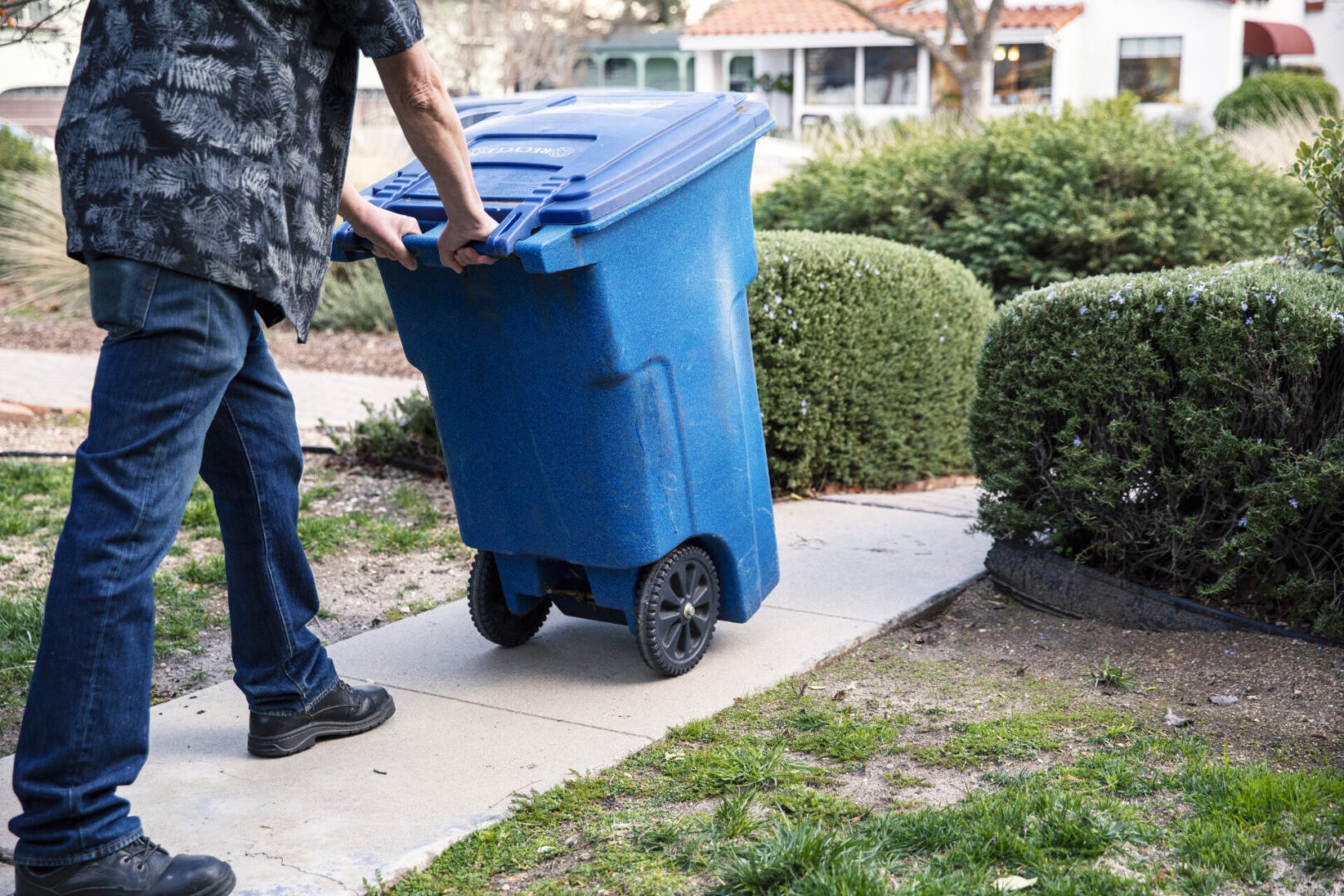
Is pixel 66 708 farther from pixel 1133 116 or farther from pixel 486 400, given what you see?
pixel 1133 116

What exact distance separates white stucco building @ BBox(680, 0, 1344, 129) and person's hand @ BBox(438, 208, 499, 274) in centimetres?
2610

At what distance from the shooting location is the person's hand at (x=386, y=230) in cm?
278

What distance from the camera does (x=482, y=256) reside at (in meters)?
2.67

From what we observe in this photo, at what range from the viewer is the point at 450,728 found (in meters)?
2.94

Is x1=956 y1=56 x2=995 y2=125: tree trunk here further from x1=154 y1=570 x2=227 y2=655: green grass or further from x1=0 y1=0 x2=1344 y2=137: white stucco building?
x1=154 y1=570 x2=227 y2=655: green grass

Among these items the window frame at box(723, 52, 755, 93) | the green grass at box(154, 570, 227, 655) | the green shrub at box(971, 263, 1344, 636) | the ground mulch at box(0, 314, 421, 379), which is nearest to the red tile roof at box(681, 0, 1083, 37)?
the window frame at box(723, 52, 755, 93)

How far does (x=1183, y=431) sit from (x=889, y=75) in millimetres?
29803

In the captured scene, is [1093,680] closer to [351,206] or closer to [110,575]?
[351,206]

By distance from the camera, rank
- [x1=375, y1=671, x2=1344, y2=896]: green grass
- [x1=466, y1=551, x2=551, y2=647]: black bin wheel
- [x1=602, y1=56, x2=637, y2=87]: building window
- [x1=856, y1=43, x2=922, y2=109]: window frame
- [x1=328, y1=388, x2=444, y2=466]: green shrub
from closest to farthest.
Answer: [x1=375, y1=671, x2=1344, y2=896]: green grass
[x1=466, y1=551, x2=551, y2=647]: black bin wheel
[x1=328, y1=388, x2=444, y2=466]: green shrub
[x1=856, y1=43, x2=922, y2=109]: window frame
[x1=602, y1=56, x2=637, y2=87]: building window

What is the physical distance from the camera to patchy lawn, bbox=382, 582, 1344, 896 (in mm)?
2197

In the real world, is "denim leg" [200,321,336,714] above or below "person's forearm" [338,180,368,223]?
below

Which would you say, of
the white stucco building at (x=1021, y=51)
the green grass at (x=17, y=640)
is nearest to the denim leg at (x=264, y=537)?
the green grass at (x=17, y=640)

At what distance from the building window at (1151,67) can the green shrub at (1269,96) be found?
2787 millimetres

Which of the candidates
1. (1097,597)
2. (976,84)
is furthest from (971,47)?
(1097,597)
